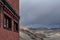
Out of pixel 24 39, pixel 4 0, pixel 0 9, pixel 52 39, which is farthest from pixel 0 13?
pixel 52 39

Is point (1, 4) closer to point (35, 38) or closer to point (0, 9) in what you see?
point (0, 9)

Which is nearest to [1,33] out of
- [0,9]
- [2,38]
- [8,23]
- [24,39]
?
[2,38]

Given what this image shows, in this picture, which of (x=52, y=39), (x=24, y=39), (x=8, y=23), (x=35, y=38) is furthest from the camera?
(x=52, y=39)

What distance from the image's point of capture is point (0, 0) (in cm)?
1257

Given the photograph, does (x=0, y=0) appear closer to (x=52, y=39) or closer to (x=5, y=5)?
(x=5, y=5)

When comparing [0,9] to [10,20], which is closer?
[0,9]

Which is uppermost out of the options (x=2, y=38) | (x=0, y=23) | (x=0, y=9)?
(x=0, y=9)

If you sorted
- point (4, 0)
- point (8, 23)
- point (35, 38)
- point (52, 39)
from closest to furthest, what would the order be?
1. point (4, 0)
2. point (8, 23)
3. point (35, 38)
4. point (52, 39)

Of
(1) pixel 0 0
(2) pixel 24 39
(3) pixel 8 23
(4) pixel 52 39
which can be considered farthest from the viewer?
(4) pixel 52 39

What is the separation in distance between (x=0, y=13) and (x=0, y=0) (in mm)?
826

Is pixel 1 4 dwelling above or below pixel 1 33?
above

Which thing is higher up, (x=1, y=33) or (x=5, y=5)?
(x=5, y=5)

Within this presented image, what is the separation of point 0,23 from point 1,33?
60cm

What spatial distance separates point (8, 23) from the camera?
56.9 ft
